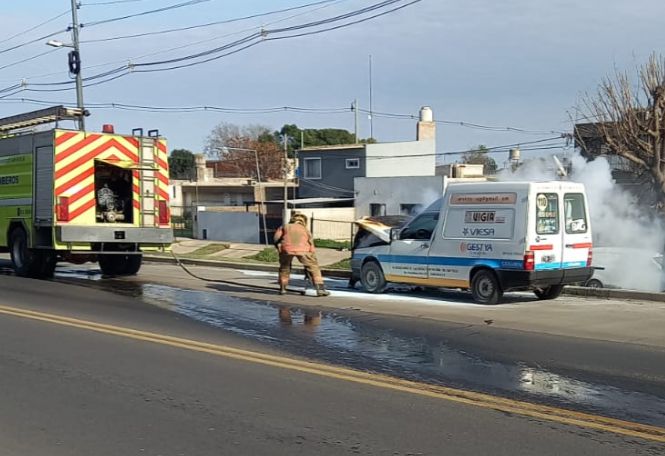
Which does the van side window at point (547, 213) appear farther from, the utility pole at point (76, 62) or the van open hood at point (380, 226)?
the utility pole at point (76, 62)

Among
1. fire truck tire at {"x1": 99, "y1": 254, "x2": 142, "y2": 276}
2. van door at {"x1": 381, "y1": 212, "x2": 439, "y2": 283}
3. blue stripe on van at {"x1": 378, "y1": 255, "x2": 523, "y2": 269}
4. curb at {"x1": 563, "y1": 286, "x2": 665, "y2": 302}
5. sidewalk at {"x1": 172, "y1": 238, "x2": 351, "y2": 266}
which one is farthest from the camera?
sidewalk at {"x1": 172, "y1": 238, "x2": 351, "y2": 266}

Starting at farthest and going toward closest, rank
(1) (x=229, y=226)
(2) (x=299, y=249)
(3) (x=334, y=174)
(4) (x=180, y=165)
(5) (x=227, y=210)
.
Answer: (4) (x=180, y=165), (3) (x=334, y=174), (5) (x=227, y=210), (1) (x=229, y=226), (2) (x=299, y=249)

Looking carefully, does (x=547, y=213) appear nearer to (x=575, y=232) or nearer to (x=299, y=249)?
(x=575, y=232)

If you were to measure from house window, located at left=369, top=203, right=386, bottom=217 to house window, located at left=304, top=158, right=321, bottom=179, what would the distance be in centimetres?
854

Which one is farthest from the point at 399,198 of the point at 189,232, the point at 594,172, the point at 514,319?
the point at 514,319

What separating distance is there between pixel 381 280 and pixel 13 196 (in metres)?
8.63

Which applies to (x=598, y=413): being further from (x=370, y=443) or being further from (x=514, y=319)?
(x=514, y=319)

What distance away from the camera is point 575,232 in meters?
13.2

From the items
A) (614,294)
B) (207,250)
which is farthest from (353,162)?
(614,294)

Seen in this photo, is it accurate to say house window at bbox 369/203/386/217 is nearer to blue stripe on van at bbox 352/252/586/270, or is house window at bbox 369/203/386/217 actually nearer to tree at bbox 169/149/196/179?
blue stripe on van at bbox 352/252/586/270

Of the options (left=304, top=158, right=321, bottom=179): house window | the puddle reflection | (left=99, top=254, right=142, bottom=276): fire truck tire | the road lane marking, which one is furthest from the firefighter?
(left=304, top=158, right=321, bottom=179): house window

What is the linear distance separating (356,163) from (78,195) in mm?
32784

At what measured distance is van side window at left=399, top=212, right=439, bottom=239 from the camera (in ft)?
46.5

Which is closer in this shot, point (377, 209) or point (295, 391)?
point (295, 391)
